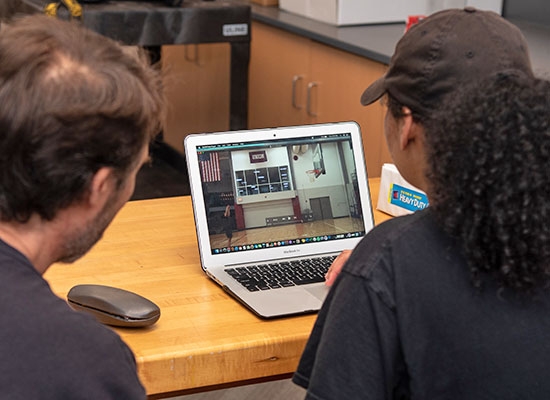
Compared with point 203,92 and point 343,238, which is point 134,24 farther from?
point 343,238

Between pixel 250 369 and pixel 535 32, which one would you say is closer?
pixel 250 369

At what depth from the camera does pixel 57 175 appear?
908 mm

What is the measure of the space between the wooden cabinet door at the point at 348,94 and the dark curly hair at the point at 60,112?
84.5 inches

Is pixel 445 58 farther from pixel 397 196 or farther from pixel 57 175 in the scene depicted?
pixel 397 196

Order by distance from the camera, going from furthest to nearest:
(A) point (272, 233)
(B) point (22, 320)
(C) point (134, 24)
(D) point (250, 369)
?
(C) point (134, 24), (A) point (272, 233), (D) point (250, 369), (B) point (22, 320)

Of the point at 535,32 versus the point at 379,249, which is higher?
the point at 379,249

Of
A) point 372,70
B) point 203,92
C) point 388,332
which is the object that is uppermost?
point 388,332

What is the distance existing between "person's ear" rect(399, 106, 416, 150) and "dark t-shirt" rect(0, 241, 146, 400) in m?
0.51

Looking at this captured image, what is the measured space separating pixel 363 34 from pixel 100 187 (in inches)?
99.5

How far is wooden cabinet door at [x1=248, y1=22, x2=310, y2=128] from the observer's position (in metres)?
3.62

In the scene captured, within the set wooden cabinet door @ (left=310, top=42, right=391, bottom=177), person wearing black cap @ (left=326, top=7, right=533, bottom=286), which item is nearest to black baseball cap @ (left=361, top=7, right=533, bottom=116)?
person wearing black cap @ (left=326, top=7, right=533, bottom=286)

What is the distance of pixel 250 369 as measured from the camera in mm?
1341

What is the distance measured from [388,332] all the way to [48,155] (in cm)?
41

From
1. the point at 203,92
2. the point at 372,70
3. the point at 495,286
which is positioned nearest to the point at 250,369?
the point at 495,286
